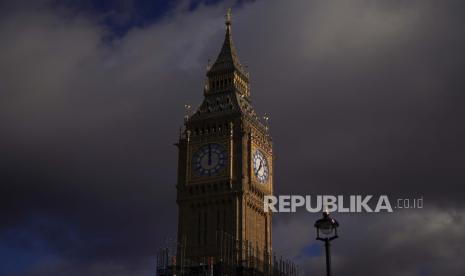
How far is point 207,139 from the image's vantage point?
400ft

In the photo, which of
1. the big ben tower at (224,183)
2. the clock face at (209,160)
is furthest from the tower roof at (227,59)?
the clock face at (209,160)

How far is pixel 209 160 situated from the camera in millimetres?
120250

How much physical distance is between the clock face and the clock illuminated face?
16.1ft

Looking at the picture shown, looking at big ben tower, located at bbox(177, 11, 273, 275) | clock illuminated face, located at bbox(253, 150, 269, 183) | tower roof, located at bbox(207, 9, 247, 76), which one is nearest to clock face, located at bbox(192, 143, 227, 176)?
big ben tower, located at bbox(177, 11, 273, 275)

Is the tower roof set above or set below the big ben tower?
above

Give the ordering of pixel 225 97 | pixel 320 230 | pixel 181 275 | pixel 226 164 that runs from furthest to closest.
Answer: pixel 225 97 → pixel 226 164 → pixel 181 275 → pixel 320 230

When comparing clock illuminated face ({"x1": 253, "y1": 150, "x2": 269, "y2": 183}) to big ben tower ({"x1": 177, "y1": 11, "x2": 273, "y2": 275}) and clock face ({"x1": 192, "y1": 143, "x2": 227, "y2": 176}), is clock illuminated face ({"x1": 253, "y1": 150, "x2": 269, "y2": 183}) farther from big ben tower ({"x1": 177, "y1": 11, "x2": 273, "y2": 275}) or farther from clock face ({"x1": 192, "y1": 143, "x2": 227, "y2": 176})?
clock face ({"x1": 192, "y1": 143, "x2": 227, "y2": 176})

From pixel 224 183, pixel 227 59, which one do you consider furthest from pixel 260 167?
pixel 227 59

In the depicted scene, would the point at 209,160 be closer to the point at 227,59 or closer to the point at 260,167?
the point at 260,167

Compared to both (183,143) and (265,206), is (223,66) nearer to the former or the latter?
(183,143)

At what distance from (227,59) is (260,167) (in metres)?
19.1

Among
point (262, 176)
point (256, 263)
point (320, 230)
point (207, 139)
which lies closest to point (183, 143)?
point (207, 139)

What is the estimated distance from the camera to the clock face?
119188mm

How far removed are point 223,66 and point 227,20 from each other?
8410 millimetres
